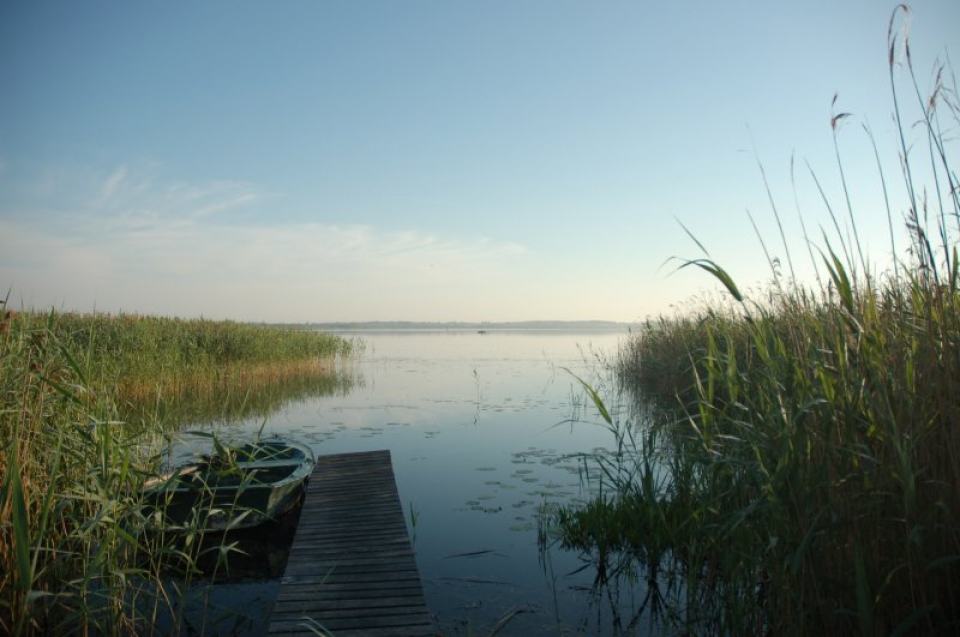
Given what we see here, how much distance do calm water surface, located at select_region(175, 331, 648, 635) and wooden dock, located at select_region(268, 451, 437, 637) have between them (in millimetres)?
495

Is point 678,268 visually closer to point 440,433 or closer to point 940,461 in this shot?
point 940,461

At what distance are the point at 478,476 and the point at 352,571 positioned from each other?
183 inches

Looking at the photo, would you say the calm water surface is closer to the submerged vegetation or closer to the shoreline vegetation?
the shoreline vegetation

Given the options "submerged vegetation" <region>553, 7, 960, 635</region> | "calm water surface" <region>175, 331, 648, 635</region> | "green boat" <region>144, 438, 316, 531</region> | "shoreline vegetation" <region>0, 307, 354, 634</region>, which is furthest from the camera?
"green boat" <region>144, 438, 316, 531</region>

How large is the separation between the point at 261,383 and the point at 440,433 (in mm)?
9222

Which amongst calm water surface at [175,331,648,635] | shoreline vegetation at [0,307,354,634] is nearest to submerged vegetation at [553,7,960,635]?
calm water surface at [175,331,648,635]

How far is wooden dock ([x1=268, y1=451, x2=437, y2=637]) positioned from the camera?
3797mm

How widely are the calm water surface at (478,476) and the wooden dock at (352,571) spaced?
0.50 metres

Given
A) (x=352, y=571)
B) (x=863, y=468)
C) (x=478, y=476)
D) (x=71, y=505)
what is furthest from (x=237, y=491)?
(x=863, y=468)

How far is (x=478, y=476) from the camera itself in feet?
30.0

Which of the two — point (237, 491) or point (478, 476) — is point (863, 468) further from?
point (478, 476)

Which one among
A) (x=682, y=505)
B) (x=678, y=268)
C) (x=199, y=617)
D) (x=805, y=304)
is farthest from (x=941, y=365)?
(x=199, y=617)

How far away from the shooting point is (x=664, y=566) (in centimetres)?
532

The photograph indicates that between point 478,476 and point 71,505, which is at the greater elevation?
point 71,505
